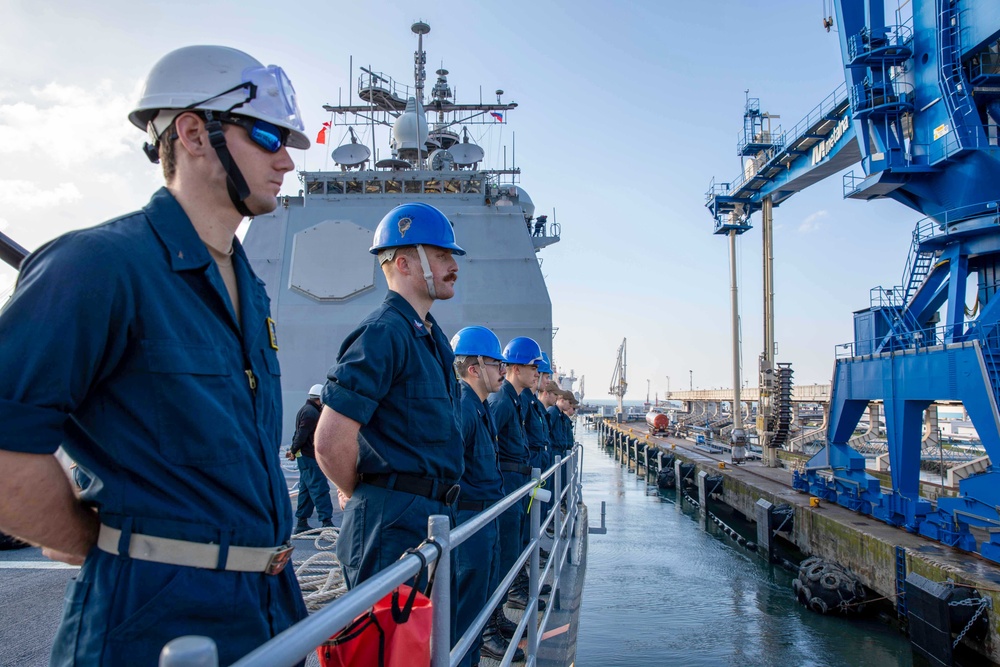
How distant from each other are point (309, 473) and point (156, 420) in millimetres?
5593

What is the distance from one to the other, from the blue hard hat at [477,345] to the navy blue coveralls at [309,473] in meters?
2.59

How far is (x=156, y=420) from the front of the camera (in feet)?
3.56

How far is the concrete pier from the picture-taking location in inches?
298

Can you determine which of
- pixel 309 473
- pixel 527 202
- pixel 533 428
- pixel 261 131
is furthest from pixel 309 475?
pixel 527 202

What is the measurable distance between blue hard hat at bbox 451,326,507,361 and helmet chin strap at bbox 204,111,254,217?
9.10 feet

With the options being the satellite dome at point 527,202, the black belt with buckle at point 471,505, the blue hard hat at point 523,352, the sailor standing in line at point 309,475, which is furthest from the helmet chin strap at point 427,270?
the satellite dome at point 527,202

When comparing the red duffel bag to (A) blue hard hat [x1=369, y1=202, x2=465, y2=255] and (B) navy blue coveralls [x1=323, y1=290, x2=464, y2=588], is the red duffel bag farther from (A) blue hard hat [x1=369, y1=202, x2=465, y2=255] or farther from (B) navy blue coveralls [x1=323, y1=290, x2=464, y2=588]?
(A) blue hard hat [x1=369, y1=202, x2=465, y2=255]

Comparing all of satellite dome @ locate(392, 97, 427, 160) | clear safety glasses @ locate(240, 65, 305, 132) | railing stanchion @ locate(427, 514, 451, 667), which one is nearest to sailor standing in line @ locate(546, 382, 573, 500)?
railing stanchion @ locate(427, 514, 451, 667)

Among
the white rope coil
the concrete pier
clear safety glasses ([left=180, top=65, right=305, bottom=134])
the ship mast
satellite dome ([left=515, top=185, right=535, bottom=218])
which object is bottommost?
the concrete pier

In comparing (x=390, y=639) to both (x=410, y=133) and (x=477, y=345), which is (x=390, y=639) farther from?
(x=410, y=133)

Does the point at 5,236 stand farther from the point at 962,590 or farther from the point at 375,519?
the point at 962,590

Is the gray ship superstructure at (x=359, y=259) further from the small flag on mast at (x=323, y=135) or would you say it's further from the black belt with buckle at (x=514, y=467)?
the black belt with buckle at (x=514, y=467)

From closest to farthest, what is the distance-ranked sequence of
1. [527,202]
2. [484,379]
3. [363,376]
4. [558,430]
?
[363,376]
[484,379]
[558,430]
[527,202]

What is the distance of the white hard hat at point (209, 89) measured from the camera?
1.31 m
